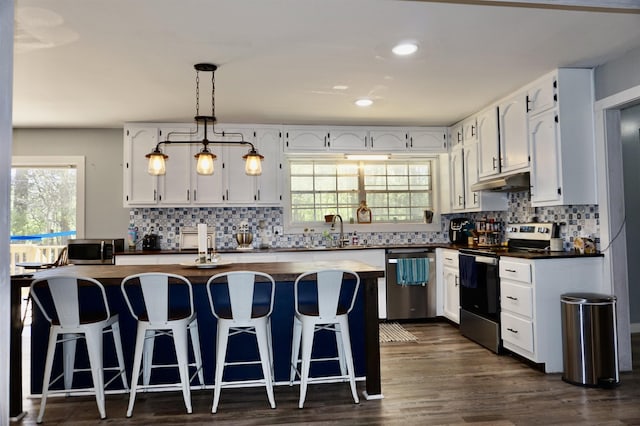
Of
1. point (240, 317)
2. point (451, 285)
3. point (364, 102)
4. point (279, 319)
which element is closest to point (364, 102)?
point (364, 102)

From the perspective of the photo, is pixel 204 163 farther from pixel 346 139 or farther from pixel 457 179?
pixel 457 179

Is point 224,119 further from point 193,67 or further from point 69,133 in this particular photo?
point 69,133

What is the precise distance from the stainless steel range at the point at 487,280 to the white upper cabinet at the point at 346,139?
1836 millimetres

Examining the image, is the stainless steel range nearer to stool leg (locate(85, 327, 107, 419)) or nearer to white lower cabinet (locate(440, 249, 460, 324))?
white lower cabinet (locate(440, 249, 460, 324))

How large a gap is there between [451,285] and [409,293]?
519 mm

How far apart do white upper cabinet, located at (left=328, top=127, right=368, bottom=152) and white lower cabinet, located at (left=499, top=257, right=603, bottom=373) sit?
2.56m

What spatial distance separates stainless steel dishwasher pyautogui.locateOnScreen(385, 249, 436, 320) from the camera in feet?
17.9

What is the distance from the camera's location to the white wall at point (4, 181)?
4.56ft

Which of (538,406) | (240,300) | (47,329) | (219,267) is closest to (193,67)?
(219,267)

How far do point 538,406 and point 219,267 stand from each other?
7.88 feet

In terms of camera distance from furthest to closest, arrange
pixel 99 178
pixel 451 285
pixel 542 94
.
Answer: pixel 99 178
pixel 451 285
pixel 542 94

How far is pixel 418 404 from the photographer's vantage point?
301 cm

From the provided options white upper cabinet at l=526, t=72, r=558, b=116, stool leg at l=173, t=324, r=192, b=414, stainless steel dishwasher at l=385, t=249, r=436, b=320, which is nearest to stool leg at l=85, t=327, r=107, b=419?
Result: stool leg at l=173, t=324, r=192, b=414

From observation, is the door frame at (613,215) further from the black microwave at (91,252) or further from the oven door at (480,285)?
the black microwave at (91,252)
